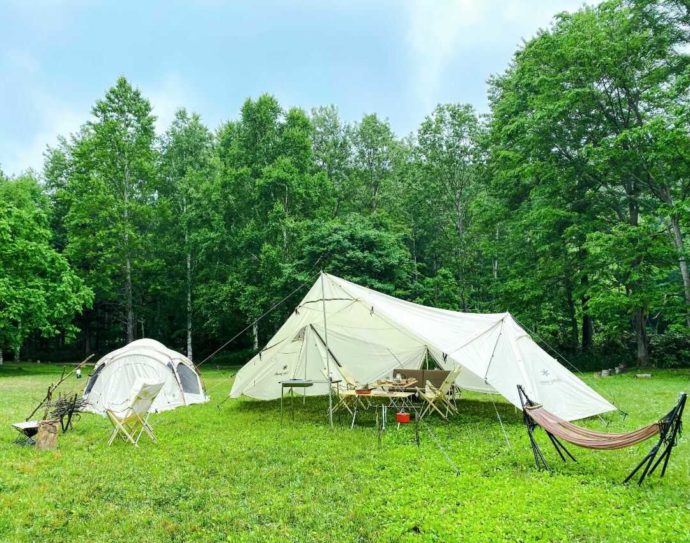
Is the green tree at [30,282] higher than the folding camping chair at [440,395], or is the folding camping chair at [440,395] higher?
the green tree at [30,282]

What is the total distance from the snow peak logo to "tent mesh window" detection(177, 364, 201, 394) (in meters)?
6.79

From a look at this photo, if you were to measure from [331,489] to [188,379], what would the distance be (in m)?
6.30

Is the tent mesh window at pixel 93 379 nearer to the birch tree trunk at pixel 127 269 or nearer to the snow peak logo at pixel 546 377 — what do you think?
the snow peak logo at pixel 546 377

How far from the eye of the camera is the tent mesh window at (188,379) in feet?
31.1

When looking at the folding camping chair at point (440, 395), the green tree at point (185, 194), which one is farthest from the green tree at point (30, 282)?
the folding camping chair at point (440, 395)

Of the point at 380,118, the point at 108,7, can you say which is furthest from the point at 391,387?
the point at 380,118

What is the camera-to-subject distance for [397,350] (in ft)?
31.5

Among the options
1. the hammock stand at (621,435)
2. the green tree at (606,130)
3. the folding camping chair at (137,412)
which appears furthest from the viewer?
the green tree at (606,130)

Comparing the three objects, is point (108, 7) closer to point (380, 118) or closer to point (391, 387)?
point (391, 387)

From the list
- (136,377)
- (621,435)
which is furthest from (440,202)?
(621,435)

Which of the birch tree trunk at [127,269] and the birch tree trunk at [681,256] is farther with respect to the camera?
the birch tree trunk at [127,269]

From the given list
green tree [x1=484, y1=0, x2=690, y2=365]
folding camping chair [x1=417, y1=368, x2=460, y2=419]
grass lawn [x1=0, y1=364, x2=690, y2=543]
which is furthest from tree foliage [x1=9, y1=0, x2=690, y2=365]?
grass lawn [x1=0, y1=364, x2=690, y2=543]

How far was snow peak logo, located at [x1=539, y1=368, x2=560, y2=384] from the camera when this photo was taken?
22.6 feet

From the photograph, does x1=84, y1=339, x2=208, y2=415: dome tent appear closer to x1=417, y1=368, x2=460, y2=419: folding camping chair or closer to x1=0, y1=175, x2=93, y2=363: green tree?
x1=417, y1=368, x2=460, y2=419: folding camping chair
